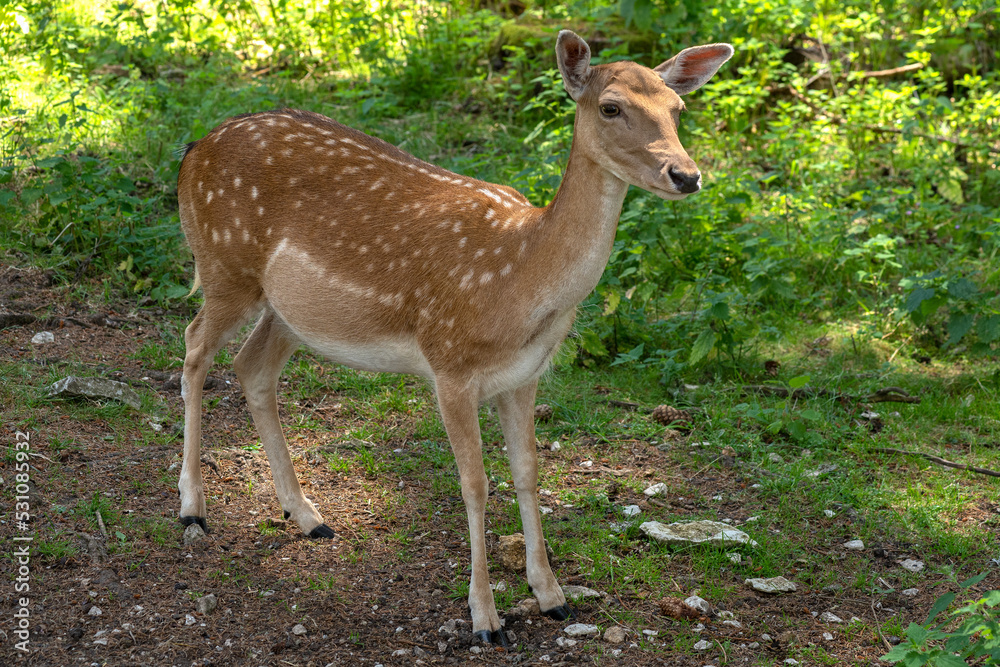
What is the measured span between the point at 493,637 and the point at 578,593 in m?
0.47

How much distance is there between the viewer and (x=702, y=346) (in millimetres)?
5855

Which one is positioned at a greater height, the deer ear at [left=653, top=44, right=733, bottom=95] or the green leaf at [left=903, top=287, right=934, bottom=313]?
the deer ear at [left=653, top=44, right=733, bottom=95]

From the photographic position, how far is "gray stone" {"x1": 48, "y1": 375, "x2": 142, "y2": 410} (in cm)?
515

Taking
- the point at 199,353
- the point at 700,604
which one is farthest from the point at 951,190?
the point at 199,353

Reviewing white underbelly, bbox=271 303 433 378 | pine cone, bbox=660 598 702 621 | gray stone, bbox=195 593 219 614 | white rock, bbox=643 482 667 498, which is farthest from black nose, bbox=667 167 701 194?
gray stone, bbox=195 593 219 614

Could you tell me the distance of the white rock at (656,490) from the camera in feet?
16.4

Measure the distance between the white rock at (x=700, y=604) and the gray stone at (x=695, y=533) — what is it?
392mm

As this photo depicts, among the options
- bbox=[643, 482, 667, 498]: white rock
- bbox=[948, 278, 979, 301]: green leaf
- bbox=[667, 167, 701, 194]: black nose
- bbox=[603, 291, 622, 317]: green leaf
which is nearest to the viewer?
bbox=[667, 167, 701, 194]: black nose

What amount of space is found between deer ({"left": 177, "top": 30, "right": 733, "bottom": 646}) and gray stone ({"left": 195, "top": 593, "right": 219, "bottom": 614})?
0.58m

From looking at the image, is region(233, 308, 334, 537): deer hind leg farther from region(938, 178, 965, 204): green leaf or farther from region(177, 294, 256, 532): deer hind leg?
region(938, 178, 965, 204): green leaf

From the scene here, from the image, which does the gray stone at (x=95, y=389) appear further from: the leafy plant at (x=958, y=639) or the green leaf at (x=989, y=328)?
the green leaf at (x=989, y=328)

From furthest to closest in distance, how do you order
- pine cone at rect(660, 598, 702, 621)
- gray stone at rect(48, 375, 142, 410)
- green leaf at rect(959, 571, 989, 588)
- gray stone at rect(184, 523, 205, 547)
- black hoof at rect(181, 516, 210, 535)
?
gray stone at rect(48, 375, 142, 410) < black hoof at rect(181, 516, 210, 535) < gray stone at rect(184, 523, 205, 547) < pine cone at rect(660, 598, 702, 621) < green leaf at rect(959, 571, 989, 588)

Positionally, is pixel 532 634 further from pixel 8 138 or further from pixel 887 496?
pixel 8 138

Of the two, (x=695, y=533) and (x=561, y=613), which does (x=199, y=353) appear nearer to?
(x=561, y=613)
